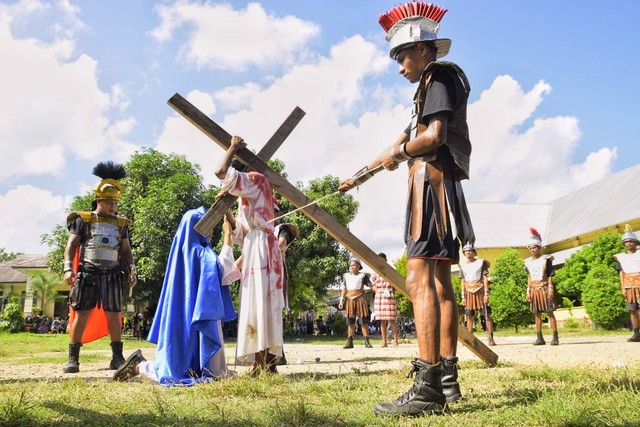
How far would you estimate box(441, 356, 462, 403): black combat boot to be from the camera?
3512 mm

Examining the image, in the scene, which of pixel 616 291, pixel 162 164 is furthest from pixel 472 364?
pixel 162 164

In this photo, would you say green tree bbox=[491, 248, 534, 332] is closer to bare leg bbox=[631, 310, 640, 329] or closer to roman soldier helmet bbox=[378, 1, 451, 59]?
bare leg bbox=[631, 310, 640, 329]

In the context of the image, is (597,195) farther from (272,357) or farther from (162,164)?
(272,357)

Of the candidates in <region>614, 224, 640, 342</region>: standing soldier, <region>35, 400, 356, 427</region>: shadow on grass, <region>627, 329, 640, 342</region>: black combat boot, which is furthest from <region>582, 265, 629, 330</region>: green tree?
<region>35, 400, 356, 427</region>: shadow on grass

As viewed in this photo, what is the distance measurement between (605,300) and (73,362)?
1742 cm

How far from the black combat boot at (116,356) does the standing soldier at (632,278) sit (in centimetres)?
999

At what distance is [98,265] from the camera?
6926mm

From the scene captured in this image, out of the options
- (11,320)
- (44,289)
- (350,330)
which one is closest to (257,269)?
(350,330)

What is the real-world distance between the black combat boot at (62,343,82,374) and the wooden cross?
138 inches

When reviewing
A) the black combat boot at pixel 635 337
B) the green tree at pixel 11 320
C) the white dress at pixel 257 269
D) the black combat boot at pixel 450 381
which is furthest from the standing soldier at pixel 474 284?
the green tree at pixel 11 320

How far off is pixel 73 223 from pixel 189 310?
3.07 m

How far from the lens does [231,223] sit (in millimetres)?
5492

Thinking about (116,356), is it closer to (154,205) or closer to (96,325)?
(96,325)

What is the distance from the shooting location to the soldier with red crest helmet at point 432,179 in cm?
328
